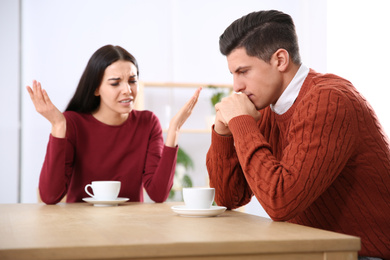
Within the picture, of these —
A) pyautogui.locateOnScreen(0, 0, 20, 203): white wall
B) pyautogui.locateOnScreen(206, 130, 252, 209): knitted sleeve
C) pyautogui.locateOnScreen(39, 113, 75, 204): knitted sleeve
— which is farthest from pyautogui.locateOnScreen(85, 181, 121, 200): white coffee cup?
pyautogui.locateOnScreen(0, 0, 20, 203): white wall

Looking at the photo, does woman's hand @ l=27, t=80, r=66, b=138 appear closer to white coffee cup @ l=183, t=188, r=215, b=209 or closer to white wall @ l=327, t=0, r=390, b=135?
white coffee cup @ l=183, t=188, r=215, b=209

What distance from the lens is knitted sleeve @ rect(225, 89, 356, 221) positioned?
47.8 inches

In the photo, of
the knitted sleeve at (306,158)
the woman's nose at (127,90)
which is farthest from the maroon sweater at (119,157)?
the knitted sleeve at (306,158)

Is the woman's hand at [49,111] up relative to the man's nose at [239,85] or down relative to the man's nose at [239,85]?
down

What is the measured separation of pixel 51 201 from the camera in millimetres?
1908

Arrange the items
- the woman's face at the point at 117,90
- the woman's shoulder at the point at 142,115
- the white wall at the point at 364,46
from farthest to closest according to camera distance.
Result: the white wall at the point at 364,46 → the woman's shoulder at the point at 142,115 → the woman's face at the point at 117,90

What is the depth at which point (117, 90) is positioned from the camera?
2.29m

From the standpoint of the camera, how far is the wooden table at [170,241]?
83 centimetres

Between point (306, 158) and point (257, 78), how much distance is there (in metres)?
0.40

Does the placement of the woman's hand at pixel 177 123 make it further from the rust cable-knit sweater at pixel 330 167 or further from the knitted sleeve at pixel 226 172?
the rust cable-knit sweater at pixel 330 167

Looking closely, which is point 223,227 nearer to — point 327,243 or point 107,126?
point 327,243

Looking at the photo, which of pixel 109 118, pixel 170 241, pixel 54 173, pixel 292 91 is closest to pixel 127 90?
pixel 109 118

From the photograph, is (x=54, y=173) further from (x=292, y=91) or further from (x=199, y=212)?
(x=292, y=91)

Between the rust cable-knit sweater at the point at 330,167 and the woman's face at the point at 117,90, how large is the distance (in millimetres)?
975
